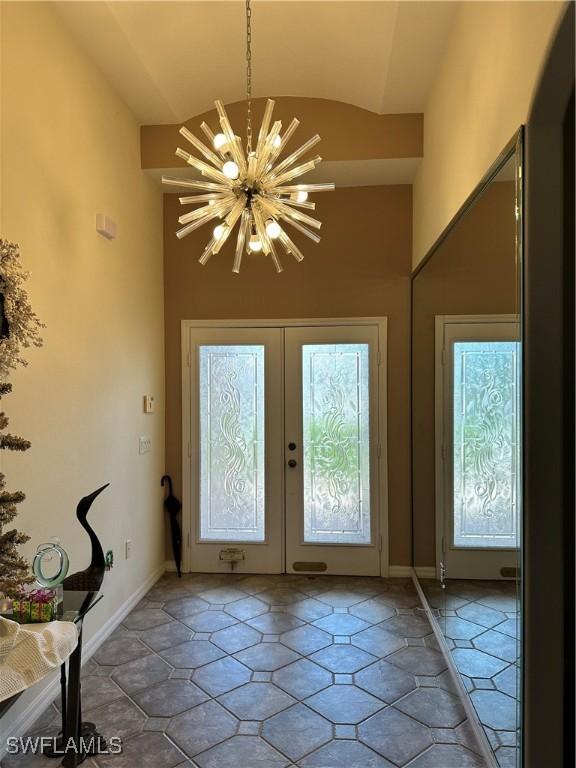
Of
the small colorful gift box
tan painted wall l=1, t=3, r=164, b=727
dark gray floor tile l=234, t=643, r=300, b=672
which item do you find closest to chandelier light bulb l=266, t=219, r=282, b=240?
tan painted wall l=1, t=3, r=164, b=727

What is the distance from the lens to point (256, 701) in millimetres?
2426

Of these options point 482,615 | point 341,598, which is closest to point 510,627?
point 482,615

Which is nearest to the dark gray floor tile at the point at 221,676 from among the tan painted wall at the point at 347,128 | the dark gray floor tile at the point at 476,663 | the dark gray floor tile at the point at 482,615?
the dark gray floor tile at the point at 476,663

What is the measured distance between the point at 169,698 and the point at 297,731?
67 cm

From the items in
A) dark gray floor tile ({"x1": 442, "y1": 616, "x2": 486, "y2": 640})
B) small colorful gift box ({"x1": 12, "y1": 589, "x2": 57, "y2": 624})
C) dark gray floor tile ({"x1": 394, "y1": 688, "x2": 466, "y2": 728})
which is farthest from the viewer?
dark gray floor tile ({"x1": 394, "y1": 688, "x2": 466, "y2": 728})

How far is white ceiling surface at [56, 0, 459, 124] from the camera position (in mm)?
2598

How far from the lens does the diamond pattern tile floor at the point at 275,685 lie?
2086mm

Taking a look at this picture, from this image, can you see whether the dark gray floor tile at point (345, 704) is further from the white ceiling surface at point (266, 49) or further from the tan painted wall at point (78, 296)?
the white ceiling surface at point (266, 49)

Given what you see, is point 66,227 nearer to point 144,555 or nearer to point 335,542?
point 144,555

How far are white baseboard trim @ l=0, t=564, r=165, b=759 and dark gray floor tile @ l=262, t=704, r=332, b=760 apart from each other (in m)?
1.04

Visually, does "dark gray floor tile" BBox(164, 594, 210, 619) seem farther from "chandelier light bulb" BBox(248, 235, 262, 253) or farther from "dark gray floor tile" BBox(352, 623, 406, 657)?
"chandelier light bulb" BBox(248, 235, 262, 253)

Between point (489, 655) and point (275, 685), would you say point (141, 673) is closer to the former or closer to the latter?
point (275, 685)

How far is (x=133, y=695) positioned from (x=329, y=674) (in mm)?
999

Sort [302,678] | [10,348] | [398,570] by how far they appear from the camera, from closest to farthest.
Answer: [10,348]
[302,678]
[398,570]
